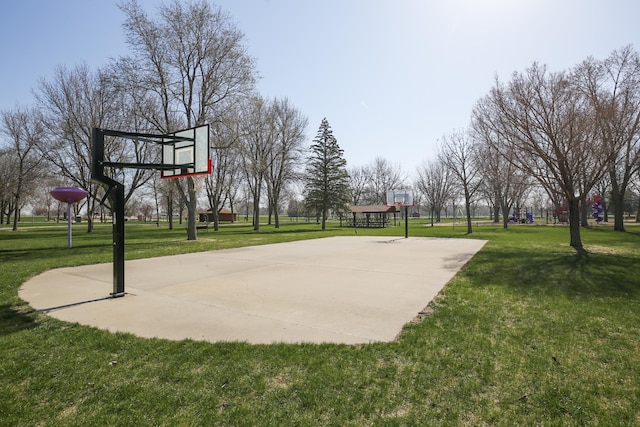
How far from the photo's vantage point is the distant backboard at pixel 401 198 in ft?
76.3

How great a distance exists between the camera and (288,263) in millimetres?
10555

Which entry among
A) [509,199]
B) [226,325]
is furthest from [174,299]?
[509,199]

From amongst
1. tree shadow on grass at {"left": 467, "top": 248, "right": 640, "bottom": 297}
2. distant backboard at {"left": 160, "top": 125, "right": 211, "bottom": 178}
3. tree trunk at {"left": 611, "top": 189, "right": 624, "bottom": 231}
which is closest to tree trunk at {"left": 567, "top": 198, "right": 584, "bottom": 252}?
tree shadow on grass at {"left": 467, "top": 248, "right": 640, "bottom": 297}

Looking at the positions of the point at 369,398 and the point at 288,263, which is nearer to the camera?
the point at 369,398

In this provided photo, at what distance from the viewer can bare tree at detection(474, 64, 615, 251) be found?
1361cm

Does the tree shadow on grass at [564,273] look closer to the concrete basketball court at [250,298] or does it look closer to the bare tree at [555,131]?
the concrete basketball court at [250,298]

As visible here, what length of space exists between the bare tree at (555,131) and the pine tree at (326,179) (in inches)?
1009

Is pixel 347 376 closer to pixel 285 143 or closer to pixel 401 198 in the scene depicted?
pixel 401 198

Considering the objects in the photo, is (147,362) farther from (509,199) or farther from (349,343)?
(509,199)

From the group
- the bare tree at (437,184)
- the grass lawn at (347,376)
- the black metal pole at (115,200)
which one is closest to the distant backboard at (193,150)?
the black metal pole at (115,200)

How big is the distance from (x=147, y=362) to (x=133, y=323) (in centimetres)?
153

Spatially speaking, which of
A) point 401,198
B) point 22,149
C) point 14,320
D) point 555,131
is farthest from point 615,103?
point 22,149

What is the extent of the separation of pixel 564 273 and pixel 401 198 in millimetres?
15705

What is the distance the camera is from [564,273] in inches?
336
